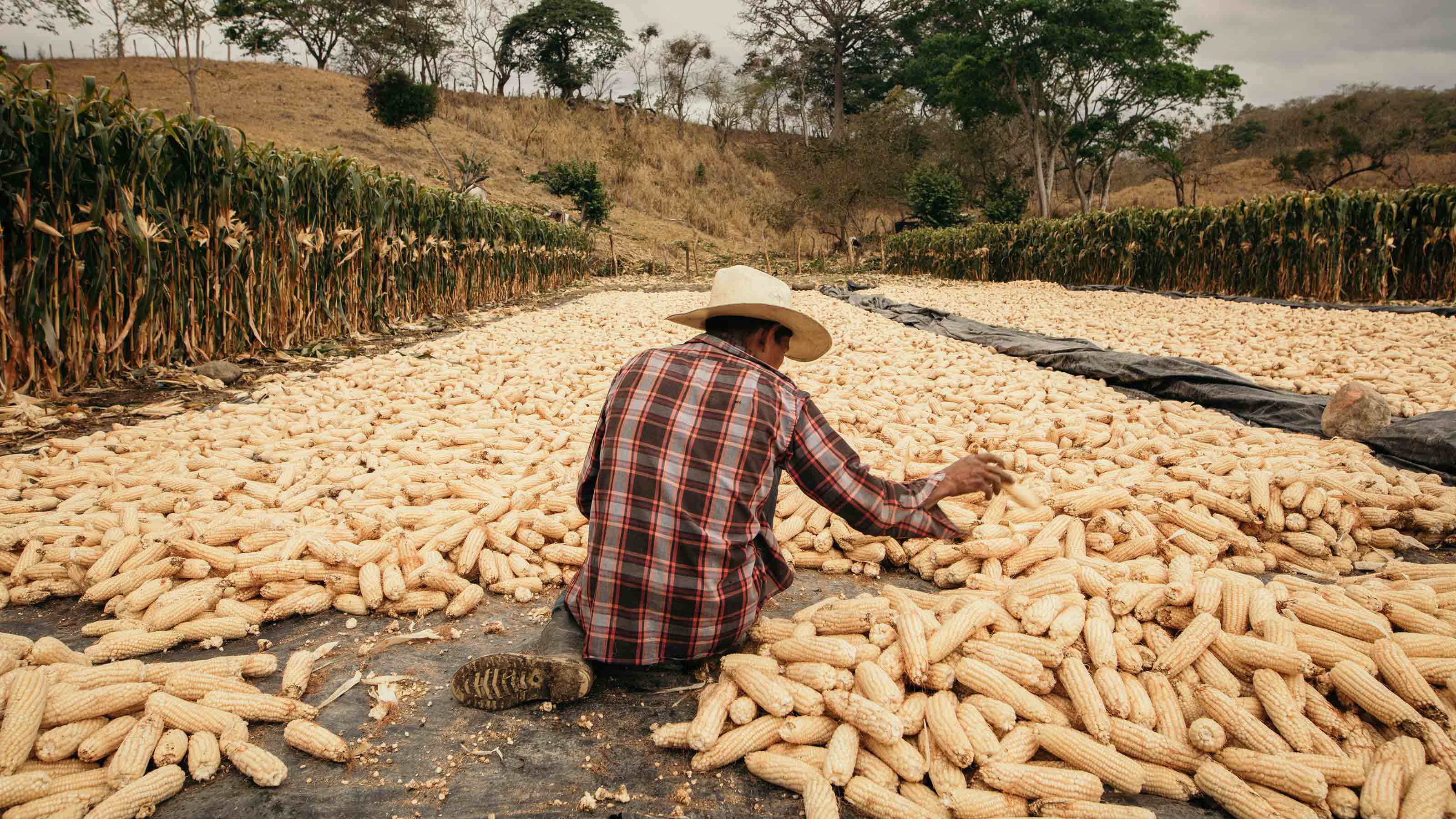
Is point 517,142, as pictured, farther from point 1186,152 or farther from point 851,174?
point 1186,152

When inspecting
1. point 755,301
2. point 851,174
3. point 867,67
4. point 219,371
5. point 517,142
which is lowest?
point 219,371

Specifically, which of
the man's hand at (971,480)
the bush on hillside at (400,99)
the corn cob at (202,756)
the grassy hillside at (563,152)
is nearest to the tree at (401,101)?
the bush on hillside at (400,99)

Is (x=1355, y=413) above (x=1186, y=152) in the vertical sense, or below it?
below

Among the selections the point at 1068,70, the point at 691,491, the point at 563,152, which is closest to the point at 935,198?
the point at 1068,70

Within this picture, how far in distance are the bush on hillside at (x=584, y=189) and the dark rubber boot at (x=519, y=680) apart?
23.8m

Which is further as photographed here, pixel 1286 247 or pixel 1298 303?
pixel 1286 247

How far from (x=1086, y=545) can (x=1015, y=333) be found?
17.0 feet

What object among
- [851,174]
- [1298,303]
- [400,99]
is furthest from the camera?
[851,174]

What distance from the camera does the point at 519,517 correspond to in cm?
277

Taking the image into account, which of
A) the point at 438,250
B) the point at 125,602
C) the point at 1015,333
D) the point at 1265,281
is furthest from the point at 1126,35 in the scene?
the point at 125,602

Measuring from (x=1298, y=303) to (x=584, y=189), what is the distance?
65.5 feet

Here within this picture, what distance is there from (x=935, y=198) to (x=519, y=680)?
2778cm

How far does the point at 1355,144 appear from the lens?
32.6 meters

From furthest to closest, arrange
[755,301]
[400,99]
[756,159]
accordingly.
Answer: [756,159]
[400,99]
[755,301]
